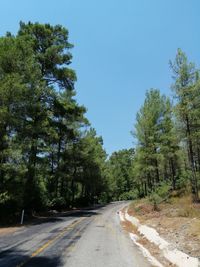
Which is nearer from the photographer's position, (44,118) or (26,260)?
(26,260)

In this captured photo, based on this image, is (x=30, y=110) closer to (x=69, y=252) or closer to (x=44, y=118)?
(x=44, y=118)

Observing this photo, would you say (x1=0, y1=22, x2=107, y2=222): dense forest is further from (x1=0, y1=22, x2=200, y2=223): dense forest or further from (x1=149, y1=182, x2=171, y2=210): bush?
(x1=149, y1=182, x2=171, y2=210): bush

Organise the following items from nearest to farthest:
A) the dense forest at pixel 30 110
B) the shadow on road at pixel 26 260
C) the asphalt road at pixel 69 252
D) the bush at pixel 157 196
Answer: the shadow on road at pixel 26 260 < the asphalt road at pixel 69 252 < the dense forest at pixel 30 110 < the bush at pixel 157 196

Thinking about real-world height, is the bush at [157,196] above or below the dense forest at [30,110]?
below

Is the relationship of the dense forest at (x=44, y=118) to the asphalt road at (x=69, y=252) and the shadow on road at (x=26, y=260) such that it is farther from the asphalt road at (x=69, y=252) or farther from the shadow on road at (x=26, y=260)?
the shadow on road at (x=26, y=260)

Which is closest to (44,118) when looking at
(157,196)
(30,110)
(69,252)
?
(30,110)

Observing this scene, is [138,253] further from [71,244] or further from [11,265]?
[11,265]

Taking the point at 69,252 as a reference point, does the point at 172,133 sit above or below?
above

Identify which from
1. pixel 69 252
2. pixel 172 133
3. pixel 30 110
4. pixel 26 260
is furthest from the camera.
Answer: pixel 172 133

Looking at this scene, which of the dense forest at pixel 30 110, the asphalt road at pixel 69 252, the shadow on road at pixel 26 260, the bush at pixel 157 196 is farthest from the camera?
the bush at pixel 157 196

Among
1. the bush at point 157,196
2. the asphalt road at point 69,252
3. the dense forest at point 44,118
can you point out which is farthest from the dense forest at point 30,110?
the bush at point 157,196

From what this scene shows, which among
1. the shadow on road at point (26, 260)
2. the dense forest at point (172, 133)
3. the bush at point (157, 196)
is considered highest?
the dense forest at point (172, 133)

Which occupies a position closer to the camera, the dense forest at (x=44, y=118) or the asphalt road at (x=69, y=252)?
the asphalt road at (x=69, y=252)

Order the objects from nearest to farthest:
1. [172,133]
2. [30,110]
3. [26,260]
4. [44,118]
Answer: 1. [26,260]
2. [30,110]
3. [44,118]
4. [172,133]
